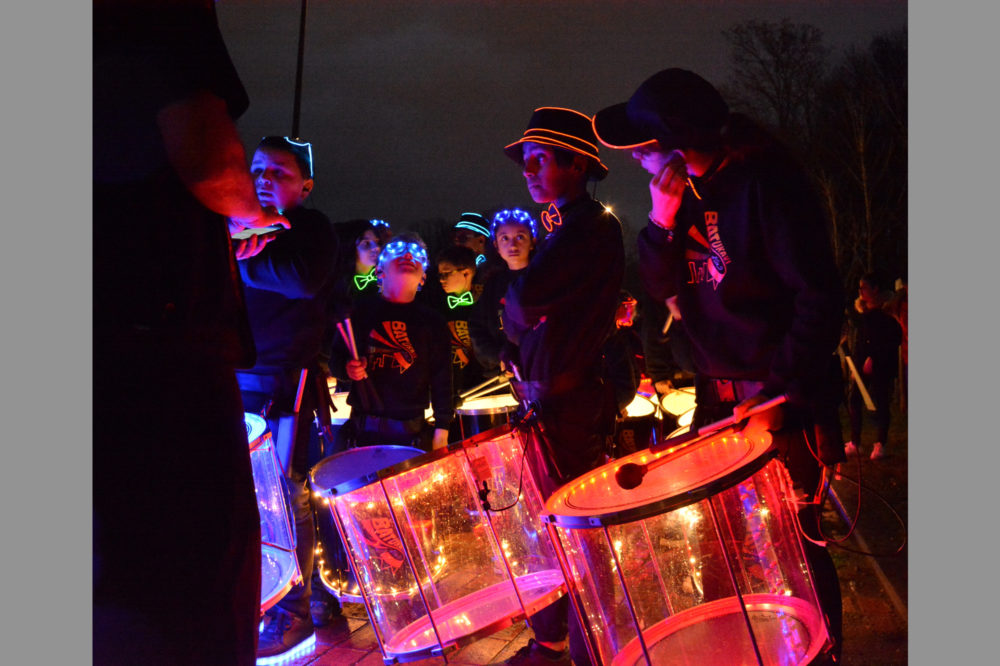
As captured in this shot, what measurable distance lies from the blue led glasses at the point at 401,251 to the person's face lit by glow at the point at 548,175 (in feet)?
5.34

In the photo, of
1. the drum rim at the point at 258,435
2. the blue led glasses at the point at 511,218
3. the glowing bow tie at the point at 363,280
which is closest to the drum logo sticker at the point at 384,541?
the drum rim at the point at 258,435

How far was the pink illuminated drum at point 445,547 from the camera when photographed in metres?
2.93

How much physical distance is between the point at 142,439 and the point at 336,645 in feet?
9.02

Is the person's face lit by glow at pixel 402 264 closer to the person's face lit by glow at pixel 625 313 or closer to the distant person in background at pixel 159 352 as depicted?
the person's face lit by glow at pixel 625 313

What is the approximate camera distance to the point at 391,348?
4836 mm

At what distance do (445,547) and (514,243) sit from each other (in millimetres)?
2754

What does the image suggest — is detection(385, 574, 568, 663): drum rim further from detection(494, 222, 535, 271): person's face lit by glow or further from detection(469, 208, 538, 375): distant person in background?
detection(494, 222, 535, 271): person's face lit by glow

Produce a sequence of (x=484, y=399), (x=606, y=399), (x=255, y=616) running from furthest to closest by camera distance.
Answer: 1. (x=484, y=399)
2. (x=606, y=399)
3. (x=255, y=616)

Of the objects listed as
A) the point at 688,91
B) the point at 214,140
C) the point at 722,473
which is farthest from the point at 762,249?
the point at 214,140

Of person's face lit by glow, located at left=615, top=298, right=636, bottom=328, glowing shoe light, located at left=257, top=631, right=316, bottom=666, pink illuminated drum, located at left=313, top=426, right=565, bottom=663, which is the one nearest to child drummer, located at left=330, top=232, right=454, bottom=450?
glowing shoe light, located at left=257, top=631, right=316, bottom=666

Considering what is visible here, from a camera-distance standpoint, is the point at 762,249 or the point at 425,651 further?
the point at 425,651

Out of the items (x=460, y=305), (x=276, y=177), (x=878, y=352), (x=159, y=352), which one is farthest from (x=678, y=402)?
(x=159, y=352)

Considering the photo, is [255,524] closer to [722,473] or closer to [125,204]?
[125,204]

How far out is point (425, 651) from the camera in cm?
293
